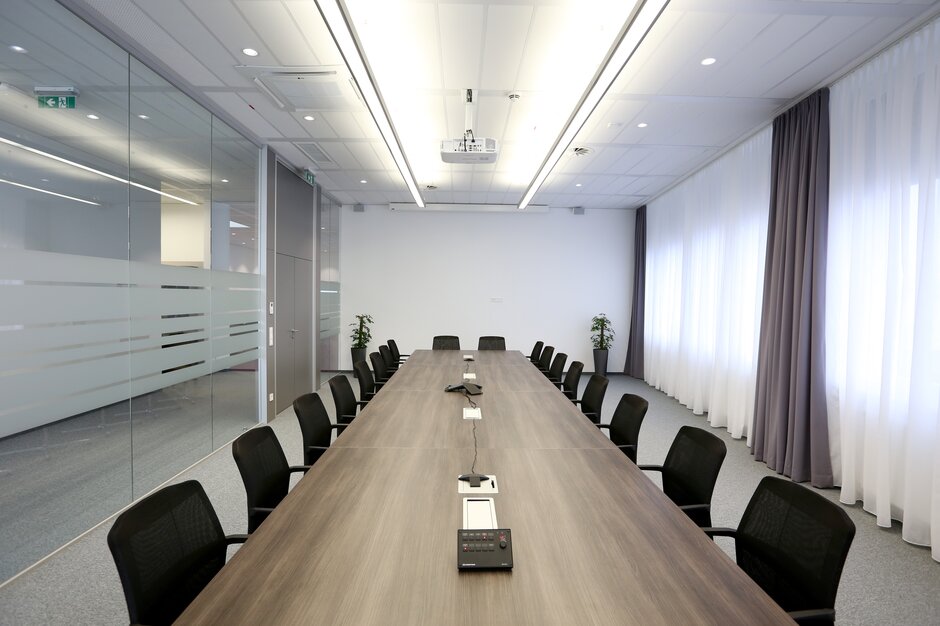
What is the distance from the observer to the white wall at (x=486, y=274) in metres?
9.13

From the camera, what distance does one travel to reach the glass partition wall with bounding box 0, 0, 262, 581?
2.43m

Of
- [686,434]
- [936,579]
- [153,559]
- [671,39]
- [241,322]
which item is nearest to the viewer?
[153,559]

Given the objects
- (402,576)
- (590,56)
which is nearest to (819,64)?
(590,56)

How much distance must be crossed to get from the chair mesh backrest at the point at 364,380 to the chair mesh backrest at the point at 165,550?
2677mm

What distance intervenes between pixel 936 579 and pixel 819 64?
3.57 meters

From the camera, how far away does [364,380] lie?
448cm

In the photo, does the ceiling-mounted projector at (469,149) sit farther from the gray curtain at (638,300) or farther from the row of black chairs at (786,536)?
the gray curtain at (638,300)

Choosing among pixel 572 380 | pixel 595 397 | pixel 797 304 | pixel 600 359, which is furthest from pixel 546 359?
pixel 600 359

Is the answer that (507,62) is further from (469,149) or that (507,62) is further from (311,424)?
(311,424)

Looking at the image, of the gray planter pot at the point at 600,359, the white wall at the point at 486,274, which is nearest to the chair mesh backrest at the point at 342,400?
the white wall at the point at 486,274

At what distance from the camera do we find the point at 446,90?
3.96 metres

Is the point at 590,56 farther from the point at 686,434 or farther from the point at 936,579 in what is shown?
the point at 936,579

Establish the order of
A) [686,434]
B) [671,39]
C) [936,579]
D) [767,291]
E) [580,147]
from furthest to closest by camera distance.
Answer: [580,147], [767,291], [671,39], [936,579], [686,434]

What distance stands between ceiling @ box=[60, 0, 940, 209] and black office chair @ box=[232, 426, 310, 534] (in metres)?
2.14
